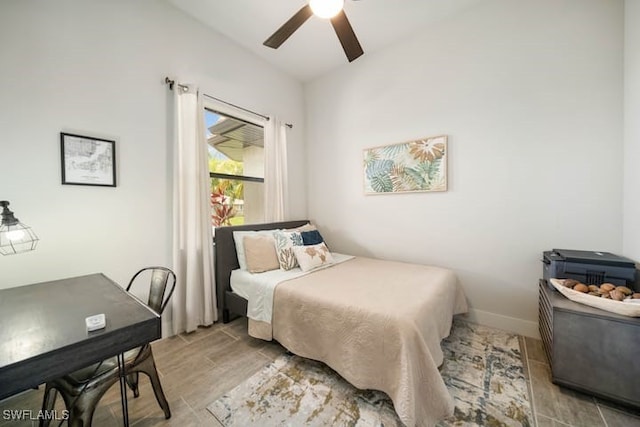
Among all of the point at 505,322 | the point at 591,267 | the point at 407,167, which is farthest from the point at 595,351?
the point at 407,167

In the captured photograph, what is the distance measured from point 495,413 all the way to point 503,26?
3.18 metres

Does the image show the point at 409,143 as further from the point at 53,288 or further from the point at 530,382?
the point at 53,288

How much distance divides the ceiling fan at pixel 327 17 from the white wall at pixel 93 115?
1160mm

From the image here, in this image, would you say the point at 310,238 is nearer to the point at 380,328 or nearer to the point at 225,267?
the point at 225,267

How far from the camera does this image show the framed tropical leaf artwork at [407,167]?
2.62 meters

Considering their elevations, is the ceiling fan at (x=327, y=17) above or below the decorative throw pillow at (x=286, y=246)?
above

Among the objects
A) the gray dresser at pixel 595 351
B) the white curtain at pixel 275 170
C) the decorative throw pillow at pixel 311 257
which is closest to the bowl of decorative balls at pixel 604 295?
the gray dresser at pixel 595 351

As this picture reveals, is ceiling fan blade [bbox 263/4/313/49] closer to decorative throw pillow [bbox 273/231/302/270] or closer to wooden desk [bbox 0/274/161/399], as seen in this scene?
decorative throw pillow [bbox 273/231/302/270]

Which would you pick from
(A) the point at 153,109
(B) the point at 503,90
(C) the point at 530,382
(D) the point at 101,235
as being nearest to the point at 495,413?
(C) the point at 530,382

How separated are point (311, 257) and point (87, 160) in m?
2.05

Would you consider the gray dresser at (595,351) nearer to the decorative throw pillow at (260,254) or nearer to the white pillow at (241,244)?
the decorative throw pillow at (260,254)

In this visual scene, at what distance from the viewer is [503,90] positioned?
2.30 metres

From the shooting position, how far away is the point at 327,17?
5.86ft

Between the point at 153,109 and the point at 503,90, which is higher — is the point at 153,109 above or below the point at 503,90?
below
